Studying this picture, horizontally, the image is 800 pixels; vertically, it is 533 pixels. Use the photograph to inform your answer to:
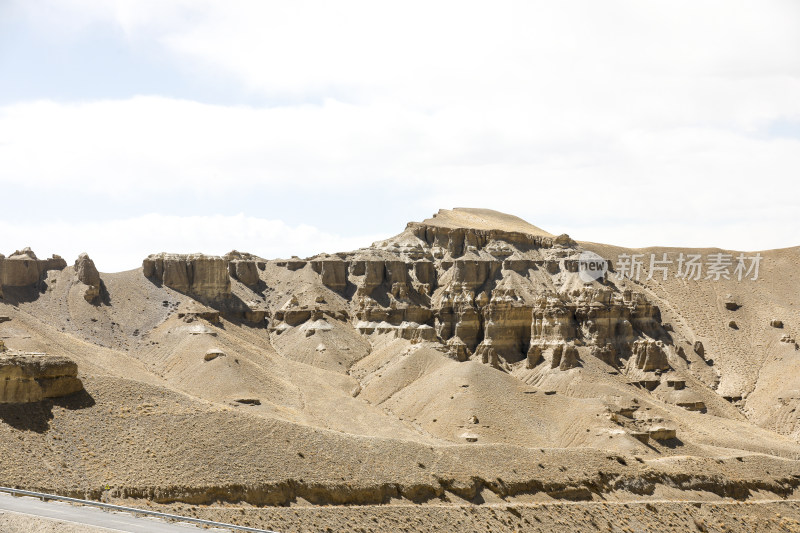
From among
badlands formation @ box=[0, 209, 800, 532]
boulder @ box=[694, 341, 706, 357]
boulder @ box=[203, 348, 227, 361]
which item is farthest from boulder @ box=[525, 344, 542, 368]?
boulder @ box=[203, 348, 227, 361]

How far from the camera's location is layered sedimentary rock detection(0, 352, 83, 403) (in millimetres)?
61844

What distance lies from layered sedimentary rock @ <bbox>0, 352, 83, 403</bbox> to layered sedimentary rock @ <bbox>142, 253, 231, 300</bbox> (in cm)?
7373

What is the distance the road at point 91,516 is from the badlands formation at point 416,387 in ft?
19.1

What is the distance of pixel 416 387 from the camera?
10462cm

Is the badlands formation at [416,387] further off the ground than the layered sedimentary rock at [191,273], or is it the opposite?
the layered sedimentary rock at [191,273]

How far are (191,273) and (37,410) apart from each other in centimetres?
7932

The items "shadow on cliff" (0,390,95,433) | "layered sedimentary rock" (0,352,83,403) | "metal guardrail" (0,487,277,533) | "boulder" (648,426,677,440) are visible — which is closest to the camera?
"metal guardrail" (0,487,277,533)

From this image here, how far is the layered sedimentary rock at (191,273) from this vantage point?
A: 456 ft

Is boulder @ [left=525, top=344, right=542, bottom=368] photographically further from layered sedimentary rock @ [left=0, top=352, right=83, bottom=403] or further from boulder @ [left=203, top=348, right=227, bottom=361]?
layered sedimentary rock @ [left=0, top=352, right=83, bottom=403]

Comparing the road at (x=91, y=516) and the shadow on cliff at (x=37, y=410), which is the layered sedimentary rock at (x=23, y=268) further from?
the road at (x=91, y=516)

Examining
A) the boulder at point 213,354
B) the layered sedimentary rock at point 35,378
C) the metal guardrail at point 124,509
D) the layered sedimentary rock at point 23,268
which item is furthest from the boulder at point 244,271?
the metal guardrail at point 124,509

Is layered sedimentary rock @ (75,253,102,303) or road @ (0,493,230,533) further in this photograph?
layered sedimentary rock @ (75,253,102,303)

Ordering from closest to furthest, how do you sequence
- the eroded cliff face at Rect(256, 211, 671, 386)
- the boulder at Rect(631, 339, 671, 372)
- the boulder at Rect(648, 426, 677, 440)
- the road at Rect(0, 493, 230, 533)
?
the road at Rect(0, 493, 230, 533) < the boulder at Rect(648, 426, 677, 440) < the boulder at Rect(631, 339, 671, 372) < the eroded cliff face at Rect(256, 211, 671, 386)

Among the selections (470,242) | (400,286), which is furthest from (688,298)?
(400,286)
